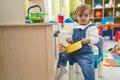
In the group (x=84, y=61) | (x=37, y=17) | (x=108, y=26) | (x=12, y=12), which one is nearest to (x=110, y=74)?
(x=84, y=61)

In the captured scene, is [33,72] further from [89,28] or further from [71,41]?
[89,28]

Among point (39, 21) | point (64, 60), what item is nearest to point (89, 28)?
point (64, 60)

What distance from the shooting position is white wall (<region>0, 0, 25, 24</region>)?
104 cm

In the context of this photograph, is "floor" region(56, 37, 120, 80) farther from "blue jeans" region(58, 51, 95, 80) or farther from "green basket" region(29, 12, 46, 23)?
"green basket" region(29, 12, 46, 23)

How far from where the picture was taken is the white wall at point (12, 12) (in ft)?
3.40

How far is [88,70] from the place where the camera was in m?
1.18

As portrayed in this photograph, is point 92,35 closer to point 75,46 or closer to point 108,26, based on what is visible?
point 75,46

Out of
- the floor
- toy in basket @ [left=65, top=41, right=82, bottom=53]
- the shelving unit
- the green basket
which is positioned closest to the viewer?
the green basket

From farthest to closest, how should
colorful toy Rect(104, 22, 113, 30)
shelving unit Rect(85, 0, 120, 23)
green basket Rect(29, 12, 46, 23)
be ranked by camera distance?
shelving unit Rect(85, 0, 120, 23)
colorful toy Rect(104, 22, 113, 30)
green basket Rect(29, 12, 46, 23)

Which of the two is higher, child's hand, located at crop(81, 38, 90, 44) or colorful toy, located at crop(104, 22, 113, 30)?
colorful toy, located at crop(104, 22, 113, 30)

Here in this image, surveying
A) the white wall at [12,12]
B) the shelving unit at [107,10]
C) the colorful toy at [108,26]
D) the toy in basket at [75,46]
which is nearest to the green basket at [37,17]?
the white wall at [12,12]

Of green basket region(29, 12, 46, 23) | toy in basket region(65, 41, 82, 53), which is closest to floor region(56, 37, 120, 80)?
toy in basket region(65, 41, 82, 53)

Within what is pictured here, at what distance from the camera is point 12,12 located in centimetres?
104

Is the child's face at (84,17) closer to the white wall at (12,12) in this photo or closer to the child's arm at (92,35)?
the child's arm at (92,35)
